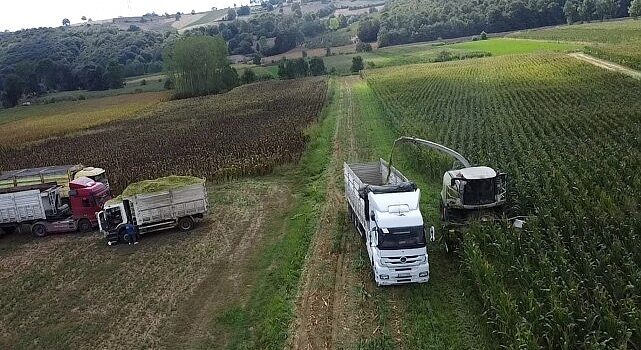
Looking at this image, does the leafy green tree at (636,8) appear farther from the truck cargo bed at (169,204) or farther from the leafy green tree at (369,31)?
the truck cargo bed at (169,204)

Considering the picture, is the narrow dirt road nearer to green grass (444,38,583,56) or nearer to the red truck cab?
green grass (444,38,583,56)

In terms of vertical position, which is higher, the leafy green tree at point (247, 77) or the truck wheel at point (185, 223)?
the leafy green tree at point (247, 77)

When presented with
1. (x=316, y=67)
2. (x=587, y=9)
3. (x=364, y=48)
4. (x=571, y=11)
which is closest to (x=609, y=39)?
(x=587, y=9)

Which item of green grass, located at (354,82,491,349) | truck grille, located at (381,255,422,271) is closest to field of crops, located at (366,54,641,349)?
green grass, located at (354,82,491,349)

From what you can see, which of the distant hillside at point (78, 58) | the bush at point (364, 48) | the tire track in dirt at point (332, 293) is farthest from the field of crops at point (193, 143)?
the bush at point (364, 48)

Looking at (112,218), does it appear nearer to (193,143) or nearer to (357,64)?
(193,143)

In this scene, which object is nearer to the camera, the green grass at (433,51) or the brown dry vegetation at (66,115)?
the brown dry vegetation at (66,115)
